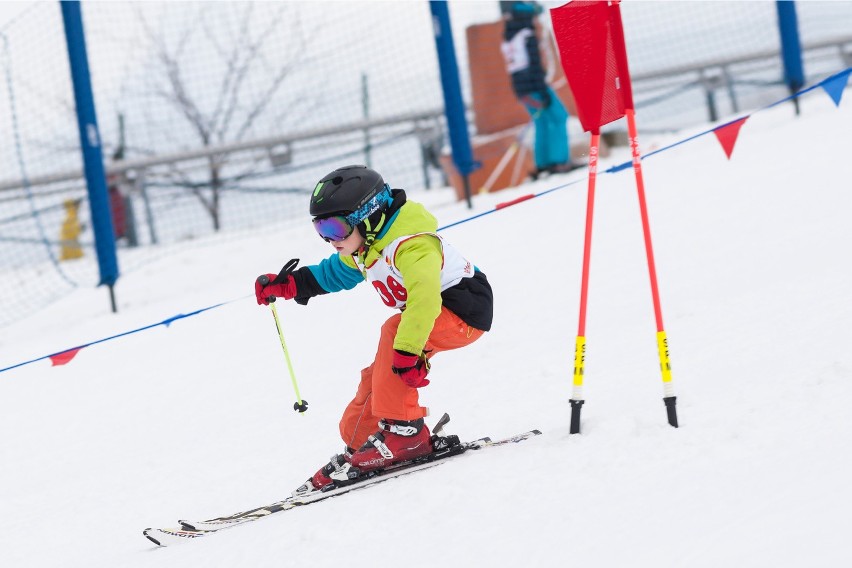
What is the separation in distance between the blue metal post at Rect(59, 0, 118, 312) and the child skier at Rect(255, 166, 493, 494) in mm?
4381

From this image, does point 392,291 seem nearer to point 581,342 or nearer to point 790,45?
point 581,342

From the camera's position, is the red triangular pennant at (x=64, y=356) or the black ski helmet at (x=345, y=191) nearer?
the black ski helmet at (x=345, y=191)

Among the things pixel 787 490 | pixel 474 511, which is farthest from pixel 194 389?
pixel 787 490

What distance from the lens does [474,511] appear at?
3.16 metres

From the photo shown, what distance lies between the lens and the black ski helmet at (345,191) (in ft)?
12.0

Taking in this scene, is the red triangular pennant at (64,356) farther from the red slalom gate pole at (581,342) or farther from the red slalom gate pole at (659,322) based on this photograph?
the red slalom gate pole at (659,322)

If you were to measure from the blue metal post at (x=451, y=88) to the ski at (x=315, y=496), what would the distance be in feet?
17.0

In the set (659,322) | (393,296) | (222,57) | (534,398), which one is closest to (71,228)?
(222,57)

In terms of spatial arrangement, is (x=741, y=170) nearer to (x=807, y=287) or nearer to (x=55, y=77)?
(x=807, y=287)

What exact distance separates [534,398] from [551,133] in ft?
17.2

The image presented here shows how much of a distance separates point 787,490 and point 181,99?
38.0ft

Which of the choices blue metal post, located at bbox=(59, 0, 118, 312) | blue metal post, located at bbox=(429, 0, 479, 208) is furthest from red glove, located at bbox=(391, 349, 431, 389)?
blue metal post, located at bbox=(429, 0, 479, 208)

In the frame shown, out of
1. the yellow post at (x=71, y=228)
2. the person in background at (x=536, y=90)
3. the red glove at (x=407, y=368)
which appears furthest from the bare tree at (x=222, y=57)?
the red glove at (x=407, y=368)

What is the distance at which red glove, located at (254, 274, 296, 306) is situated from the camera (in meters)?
4.19
